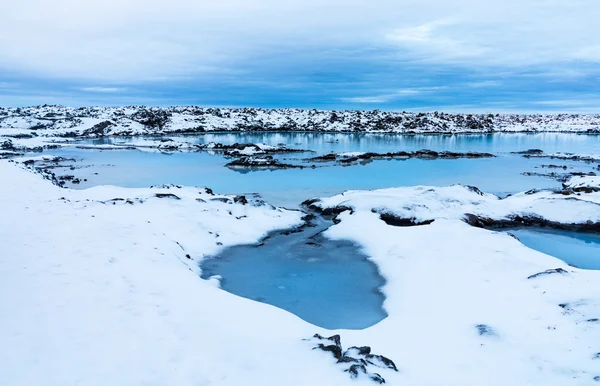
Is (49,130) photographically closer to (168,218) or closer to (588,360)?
(168,218)

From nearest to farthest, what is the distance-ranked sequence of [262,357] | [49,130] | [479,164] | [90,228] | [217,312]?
1. [262,357]
2. [217,312]
3. [90,228]
4. [479,164]
5. [49,130]

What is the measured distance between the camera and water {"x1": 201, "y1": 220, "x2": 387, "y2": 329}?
30.8 ft

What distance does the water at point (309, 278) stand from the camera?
9383 millimetres

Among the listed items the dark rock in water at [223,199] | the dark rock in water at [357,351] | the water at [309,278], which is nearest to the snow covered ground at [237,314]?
the dark rock in water at [357,351]

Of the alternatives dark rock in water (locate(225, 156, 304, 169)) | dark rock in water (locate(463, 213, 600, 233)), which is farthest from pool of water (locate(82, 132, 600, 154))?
dark rock in water (locate(463, 213, 600, 233))

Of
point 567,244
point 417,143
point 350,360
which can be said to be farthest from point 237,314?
point 417,143

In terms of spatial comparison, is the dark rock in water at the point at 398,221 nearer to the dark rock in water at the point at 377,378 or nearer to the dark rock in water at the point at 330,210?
the dark rock in water at the point at 330,210

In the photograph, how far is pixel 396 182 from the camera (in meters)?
29.8

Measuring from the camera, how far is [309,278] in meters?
11.4

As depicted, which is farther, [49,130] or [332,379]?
[49,130]

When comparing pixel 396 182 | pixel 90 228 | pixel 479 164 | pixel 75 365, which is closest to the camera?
pixel 75 365

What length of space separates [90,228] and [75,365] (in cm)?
751

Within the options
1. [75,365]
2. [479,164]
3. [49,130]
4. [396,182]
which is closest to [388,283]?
[75,365]

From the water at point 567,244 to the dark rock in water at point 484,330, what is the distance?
276 inches
